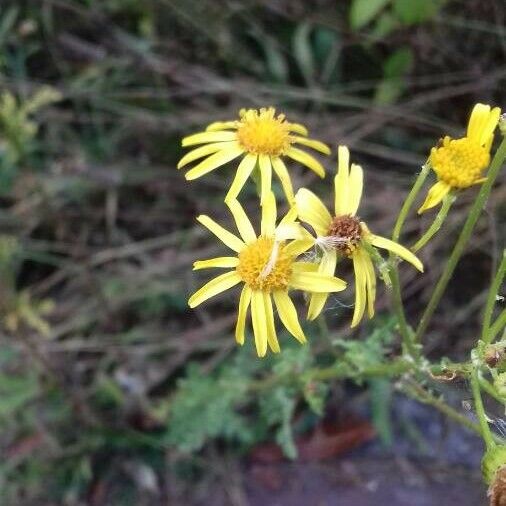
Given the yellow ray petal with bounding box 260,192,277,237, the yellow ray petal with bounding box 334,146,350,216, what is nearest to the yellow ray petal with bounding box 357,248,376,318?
the yellow ray petal with bounding box 334,146,350,216

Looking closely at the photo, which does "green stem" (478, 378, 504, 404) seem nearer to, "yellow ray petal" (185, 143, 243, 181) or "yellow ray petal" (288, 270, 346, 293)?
"yellow ray petal" (288, 270, 346, 293)

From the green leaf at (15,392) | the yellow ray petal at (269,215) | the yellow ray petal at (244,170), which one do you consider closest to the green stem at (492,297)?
the yellow ray petal at (269,215)

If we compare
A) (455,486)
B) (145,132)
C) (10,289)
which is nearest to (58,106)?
(145,132)

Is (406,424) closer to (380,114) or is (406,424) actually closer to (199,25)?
(380,114)

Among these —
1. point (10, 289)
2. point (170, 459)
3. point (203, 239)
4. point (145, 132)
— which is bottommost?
point (170, 459)

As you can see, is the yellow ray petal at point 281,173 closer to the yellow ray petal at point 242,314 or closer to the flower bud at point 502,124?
the yellow ray petal at point 242,314

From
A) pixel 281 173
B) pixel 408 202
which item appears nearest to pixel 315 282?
pixel 408 202
